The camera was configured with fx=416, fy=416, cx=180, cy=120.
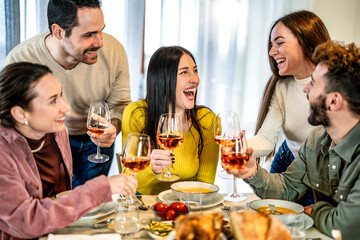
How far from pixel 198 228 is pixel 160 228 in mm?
324

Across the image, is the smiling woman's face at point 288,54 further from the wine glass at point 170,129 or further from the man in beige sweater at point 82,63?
the man in beige sweater at point 82,63

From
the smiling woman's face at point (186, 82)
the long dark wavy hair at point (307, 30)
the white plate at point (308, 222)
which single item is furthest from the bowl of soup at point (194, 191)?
the long dark wavy hair at point (307, 30)

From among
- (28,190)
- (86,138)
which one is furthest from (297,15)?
(28,190)

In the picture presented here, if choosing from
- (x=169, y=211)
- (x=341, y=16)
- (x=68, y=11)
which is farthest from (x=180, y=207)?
(x=341, y=16)

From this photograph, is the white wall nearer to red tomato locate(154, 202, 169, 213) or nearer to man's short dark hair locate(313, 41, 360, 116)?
man's short dark hair locate(313, 41, 360, 116)

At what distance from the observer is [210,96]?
14.6 ft

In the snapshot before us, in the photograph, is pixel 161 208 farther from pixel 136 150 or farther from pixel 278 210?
pixel 278 210

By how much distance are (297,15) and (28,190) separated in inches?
75.7

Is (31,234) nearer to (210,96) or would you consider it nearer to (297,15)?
(297,15)

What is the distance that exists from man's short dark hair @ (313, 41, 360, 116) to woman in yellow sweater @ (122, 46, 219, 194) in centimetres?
91

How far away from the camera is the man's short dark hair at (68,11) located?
2.54 m

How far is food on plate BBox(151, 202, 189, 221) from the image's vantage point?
1.59 meters

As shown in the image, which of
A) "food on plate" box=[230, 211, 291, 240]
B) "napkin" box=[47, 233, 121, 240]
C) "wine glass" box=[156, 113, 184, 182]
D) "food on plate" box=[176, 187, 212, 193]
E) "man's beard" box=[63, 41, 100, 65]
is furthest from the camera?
"man's beard" box=[63, 41, 100, 65]

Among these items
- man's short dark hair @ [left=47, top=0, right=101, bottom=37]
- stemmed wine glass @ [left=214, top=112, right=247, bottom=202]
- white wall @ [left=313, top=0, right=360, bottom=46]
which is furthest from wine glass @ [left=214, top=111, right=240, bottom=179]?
white wall @ [left=313, top=0, right=360, bottom=46]
